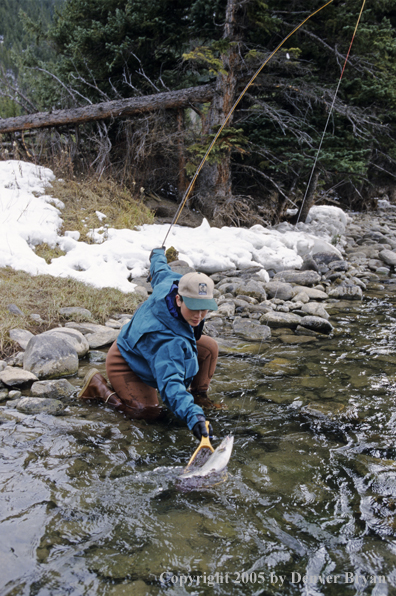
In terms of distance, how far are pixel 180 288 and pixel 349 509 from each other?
5.64 feet

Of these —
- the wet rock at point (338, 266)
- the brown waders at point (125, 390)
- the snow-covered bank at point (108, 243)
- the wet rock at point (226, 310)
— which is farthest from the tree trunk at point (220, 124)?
the brown waders at point (125, 390)

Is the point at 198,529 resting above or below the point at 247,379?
above

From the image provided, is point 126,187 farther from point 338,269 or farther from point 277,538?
point 277,538

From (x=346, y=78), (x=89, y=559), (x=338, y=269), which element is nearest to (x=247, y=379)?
(x=89, y=559)

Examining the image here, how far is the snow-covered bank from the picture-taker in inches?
264

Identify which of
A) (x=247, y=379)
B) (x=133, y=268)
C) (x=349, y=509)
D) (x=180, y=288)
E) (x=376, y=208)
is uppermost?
(x=180, y=288)

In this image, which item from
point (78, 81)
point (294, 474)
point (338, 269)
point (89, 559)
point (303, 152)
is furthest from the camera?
point (78, 81)

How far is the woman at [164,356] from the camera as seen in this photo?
284cm

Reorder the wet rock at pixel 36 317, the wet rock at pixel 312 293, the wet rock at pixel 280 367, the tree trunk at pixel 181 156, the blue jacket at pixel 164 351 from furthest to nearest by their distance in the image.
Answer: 1. the tree trunk at pixel 181 156
2. the wet rock at pixel 312 293
3. the wet rock at pixel 36 317
4. the wet rock at pixel 280 367
5. the blue jacket at pixel 164 351

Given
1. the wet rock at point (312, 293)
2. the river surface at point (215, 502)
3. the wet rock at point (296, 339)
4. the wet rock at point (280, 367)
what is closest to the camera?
the river surface at point (215, 502)

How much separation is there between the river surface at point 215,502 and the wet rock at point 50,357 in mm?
544

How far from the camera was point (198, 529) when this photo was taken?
2316 mm

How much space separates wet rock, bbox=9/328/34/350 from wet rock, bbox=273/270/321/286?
15.7 feet

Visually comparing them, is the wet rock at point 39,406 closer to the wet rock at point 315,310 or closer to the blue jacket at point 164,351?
the blue jacket at point 164,351
